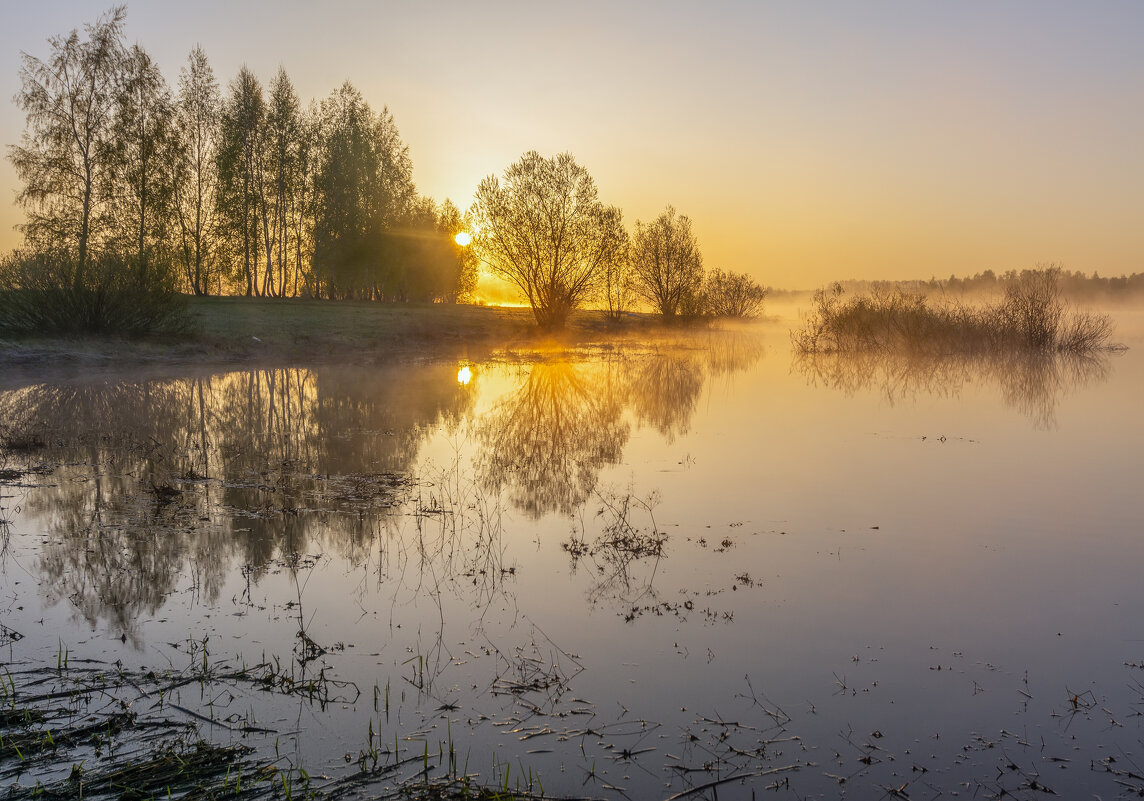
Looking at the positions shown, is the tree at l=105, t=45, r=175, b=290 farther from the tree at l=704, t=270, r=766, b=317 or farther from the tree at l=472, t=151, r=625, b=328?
the tree at l=704, t=270, r=766, b=317

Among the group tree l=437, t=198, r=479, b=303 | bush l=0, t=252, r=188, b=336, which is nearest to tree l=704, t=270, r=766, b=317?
tree l=437, t=198, r=479, b=303

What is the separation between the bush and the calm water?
1134 cm

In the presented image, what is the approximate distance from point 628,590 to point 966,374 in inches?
790

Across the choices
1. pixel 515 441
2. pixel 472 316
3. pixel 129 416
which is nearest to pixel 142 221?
pixel 472 316

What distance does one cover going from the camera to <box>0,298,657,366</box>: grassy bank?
2323cm

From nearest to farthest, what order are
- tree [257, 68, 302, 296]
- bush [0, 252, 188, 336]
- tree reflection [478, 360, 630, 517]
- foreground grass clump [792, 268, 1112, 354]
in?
1. tree reflection [478, 360, 630, 517]
2. bush [0, 252, 188, 336]
3. foreground grass clump [792, 268, 1112, 354]
4. tree [257, 68, 302, 296]

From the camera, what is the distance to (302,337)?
2955 centimetres

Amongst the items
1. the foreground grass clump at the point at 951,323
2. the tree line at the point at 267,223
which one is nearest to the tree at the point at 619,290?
the tree line at the point at 267,223

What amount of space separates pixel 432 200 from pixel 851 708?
71.9 meters

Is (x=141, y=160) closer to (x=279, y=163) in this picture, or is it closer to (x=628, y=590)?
(x=279, y=163)

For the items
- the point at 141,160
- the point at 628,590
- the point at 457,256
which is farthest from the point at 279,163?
the point at 628,590

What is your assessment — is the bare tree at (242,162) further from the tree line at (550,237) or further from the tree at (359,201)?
the tree line at (550,237)

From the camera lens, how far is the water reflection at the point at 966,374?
60.1ft

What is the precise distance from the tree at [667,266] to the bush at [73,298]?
29736 mm
